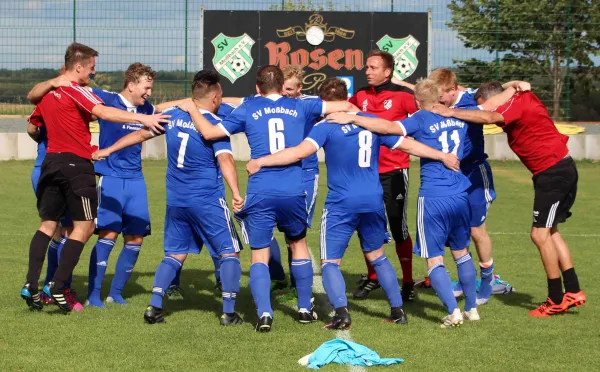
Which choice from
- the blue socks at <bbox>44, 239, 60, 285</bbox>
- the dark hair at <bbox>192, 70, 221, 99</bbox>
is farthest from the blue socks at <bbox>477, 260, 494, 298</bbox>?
the blue socks at <bbox>44, 239, 60, 285</bbox>

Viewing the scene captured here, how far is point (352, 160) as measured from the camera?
8.20 m

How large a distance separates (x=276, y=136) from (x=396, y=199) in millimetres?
2217

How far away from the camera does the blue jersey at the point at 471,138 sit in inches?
365

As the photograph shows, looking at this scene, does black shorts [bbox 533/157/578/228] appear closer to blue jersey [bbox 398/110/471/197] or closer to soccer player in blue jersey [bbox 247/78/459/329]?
blue jersey [bbox 398/110/471/197]

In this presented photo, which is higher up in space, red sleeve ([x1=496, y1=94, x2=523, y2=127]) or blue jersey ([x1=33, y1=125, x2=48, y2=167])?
red sleeve ([x1=496, y1=94, x2=523, y2=127])

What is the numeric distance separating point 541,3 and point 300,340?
2200 cm

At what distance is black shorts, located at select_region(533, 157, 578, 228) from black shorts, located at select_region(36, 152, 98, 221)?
13.5ft

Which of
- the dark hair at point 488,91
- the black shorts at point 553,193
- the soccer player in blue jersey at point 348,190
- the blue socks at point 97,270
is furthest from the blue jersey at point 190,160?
the black shorts at point 553,193

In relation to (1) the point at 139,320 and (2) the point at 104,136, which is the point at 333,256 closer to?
(1) the point at 139,320

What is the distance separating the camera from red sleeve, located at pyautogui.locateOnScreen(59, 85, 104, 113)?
862 cm

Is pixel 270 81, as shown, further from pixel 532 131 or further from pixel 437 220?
pixel 532 131

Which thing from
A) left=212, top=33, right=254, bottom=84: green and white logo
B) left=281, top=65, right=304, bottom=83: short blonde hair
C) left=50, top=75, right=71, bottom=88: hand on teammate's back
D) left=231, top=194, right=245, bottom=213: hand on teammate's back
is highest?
left=212, top=33, right=254, bottom=84: green and white logo

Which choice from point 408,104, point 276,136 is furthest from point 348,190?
point 408,104

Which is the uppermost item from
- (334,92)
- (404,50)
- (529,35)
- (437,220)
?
(529,35)
